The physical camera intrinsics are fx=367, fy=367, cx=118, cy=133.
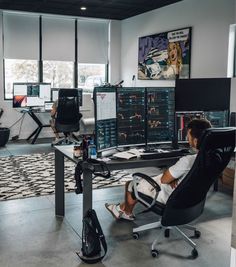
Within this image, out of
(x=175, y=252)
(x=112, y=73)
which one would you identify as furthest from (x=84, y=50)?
(x=175, y=252)

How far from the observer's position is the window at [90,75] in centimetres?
924

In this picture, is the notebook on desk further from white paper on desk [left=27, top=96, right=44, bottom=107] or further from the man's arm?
the man's arm

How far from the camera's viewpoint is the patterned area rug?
181 inches

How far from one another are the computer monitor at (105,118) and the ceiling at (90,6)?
14.4 ft

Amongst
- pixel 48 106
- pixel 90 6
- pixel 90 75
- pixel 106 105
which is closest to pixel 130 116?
pixel 106 105

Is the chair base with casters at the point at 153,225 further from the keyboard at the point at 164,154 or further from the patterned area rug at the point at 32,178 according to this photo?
the patterned area rug at the point at 32,178

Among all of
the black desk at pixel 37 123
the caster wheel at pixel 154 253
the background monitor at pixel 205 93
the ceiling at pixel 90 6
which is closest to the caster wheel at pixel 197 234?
the caster wheel at pixel 154 253

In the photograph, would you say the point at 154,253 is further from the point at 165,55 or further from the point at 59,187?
the point at 165,55

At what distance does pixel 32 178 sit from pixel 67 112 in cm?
257

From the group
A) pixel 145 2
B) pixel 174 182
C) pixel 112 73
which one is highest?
pixel 145 2

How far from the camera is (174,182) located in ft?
9.45

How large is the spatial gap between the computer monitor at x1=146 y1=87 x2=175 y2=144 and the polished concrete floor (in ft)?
2.79

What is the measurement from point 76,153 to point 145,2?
16.1 ft

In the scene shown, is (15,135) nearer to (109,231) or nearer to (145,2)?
(145,2)
